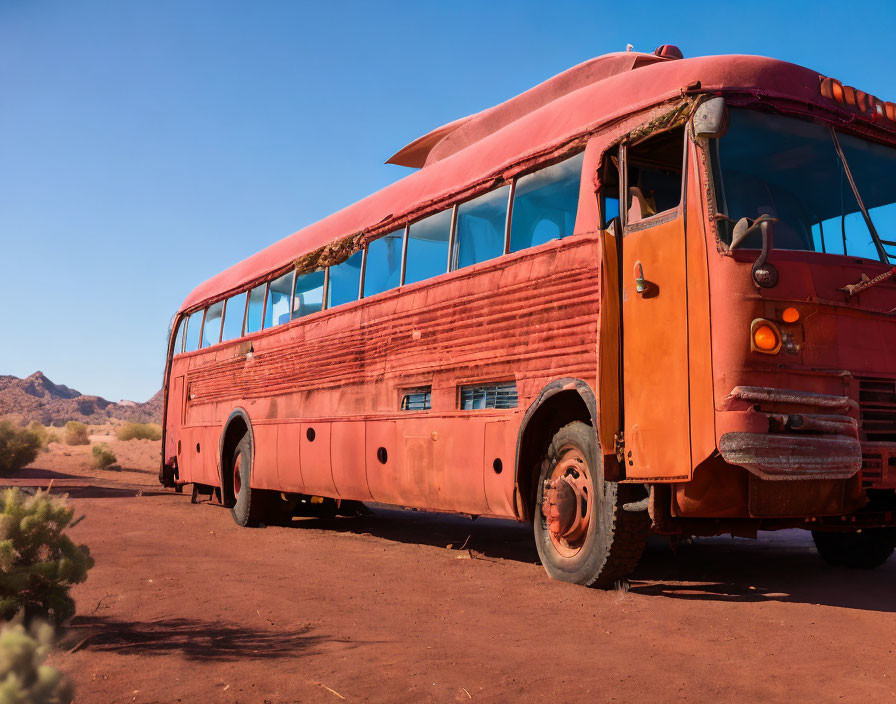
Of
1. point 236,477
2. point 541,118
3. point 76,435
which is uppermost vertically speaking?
point 541,118

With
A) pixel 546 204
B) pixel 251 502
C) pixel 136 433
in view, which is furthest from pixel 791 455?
pixel 136 433

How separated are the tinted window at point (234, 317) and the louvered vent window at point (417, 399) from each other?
4.72 meters

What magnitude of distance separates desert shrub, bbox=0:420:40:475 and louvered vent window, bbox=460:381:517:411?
20900 mm

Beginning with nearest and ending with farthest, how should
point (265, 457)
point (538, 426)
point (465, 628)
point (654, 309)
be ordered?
point (465, 628) < point (654, 309) < point (538, 426) < point (265, 457)

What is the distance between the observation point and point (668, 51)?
7.04 meters

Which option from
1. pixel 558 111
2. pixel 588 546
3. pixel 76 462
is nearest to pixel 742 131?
pixel 558 111

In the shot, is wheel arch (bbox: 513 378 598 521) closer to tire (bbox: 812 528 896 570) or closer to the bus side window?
the bus side window

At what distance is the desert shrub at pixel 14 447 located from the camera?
24000 mm

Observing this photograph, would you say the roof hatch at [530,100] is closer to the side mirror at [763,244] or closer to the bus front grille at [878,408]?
the side mirror at [763,244]

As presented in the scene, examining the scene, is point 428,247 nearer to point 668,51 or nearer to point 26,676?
point 668,51

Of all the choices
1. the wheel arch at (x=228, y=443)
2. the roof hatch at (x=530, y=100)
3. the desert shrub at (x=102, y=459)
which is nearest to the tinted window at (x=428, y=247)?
the roof hatch at (x=530, y=100)

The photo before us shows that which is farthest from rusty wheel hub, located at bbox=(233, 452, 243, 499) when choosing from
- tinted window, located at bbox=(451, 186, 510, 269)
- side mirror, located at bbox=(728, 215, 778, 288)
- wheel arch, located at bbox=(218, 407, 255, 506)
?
side mirror, located at bbox=(728, 215, 778, 288)

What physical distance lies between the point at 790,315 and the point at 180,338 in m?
11.9

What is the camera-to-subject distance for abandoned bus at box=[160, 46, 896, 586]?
4887 mm
